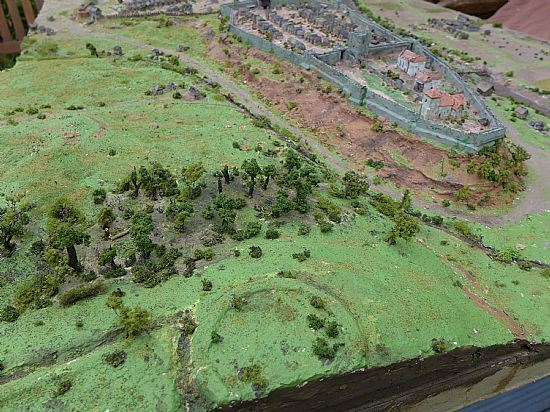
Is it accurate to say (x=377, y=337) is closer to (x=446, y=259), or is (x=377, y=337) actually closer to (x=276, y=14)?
(x=446, y=259)

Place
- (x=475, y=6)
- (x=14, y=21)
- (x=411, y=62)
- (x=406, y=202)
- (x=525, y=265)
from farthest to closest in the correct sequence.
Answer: (x=475, y=6)
(x=14, y=21)
(x=411, y=62)
(x=406, y=202)
(x=525, y=265)

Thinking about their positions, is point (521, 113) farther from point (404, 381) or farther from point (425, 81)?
point (404, 381)

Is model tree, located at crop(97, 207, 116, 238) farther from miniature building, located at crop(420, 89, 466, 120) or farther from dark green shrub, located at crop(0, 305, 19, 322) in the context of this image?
miniature building, located at crop(420, 89, 466, 120)

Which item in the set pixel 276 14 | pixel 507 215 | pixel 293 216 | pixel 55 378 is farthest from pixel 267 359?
pixel 276 14

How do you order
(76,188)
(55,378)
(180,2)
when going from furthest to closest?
1. (180,2)
2. (76,188)
3. (55,378)

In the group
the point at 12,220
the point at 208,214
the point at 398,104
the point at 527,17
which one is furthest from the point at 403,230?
the point at 527,17
